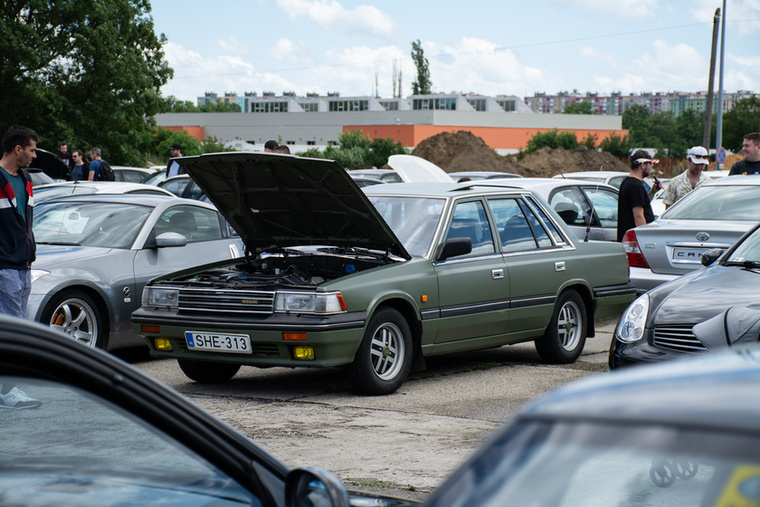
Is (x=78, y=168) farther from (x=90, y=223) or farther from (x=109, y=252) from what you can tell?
(x=109, y=252)

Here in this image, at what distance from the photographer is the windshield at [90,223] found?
8938 millimetres

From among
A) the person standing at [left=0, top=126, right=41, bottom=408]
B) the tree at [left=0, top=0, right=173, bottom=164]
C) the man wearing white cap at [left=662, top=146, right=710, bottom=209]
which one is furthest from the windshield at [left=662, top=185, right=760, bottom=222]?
the tree at [left=0, top=0, right=173, bottom=164]

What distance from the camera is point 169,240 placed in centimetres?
882

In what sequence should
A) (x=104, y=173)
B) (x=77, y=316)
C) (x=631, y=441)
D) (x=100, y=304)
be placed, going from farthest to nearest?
(x=104, y=173) → (x=100, y=304) → (x=77, y=316) → (x=631, y=441)

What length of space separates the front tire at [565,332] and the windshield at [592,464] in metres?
7.11

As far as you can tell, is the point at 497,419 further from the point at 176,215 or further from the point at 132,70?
the point at 132,70

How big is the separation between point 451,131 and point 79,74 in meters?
50.3

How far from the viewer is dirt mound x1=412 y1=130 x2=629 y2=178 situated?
51.8 m

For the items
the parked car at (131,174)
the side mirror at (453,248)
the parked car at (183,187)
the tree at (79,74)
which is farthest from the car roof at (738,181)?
the tree at (79,74)

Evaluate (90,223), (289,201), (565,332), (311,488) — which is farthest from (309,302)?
(311,488)

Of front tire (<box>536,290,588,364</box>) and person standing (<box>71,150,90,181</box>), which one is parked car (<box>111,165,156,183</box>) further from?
front tire (<box>536,290,588,364</box>)

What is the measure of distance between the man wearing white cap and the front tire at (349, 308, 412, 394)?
17.6 ft

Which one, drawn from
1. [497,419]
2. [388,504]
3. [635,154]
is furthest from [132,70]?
[388,504]

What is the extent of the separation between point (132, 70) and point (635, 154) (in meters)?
37.0
